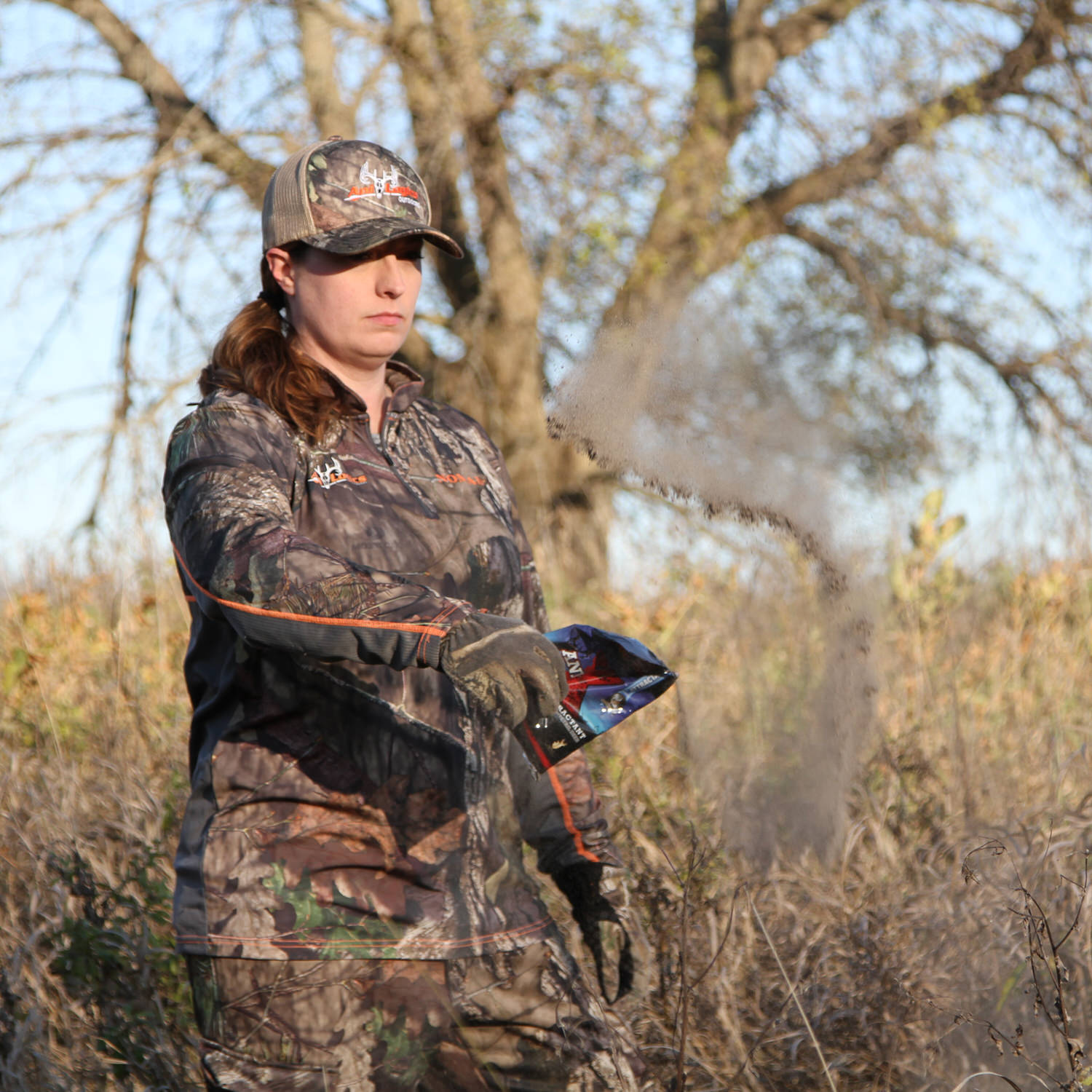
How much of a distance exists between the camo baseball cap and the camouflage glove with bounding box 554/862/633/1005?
4.12ft

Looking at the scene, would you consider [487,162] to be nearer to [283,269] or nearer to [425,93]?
[425,93]

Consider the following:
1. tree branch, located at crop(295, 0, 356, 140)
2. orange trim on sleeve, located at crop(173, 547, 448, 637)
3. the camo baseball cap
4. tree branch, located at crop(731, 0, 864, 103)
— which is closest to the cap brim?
the camo baseball cap

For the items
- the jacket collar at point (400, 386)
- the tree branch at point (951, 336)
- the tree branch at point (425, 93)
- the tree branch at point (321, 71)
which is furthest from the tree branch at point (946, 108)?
the jacket collar at point (400, 386)

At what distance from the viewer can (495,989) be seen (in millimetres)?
2045

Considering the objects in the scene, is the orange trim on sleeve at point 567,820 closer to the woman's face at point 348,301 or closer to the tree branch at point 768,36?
the woman's face at point 348,301

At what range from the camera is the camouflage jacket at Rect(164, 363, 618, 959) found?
5.43 ft

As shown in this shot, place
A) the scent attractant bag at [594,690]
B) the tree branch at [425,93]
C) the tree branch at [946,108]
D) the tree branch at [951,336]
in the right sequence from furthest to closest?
the tree branch at [951,336]
the tree branch at [946,108]
the tree branch at [425,93]
the scent attractant bag at [594,690]

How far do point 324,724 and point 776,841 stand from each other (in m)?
2.04

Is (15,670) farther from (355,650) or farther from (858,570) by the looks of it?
(355,650)

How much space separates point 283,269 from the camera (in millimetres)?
2184

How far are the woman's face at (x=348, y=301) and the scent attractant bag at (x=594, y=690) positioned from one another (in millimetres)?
603

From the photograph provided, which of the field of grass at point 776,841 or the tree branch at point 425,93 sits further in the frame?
the tree branch at point 425,93

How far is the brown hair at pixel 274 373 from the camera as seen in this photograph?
6.65 ft

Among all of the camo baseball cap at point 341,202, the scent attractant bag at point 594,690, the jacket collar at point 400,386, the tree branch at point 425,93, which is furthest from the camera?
the tree branch at point 425,93
